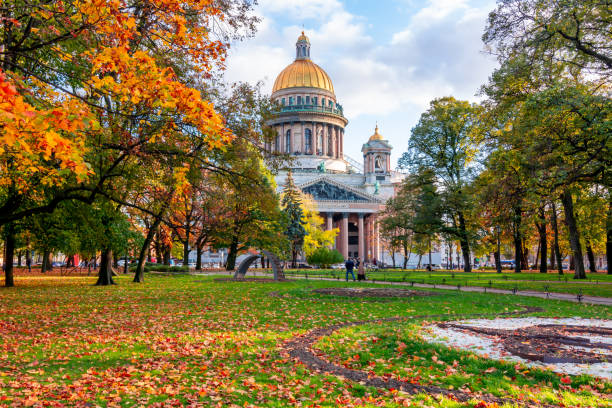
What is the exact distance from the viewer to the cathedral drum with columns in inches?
3541

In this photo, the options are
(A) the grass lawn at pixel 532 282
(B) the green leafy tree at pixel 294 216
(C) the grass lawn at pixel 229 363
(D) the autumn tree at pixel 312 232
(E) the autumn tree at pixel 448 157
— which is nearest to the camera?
(C) the grass lawn at pixel 229 363

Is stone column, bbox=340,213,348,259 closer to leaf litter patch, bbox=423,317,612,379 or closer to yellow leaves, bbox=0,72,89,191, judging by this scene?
leaf litter patch, bbox=423,317,612,379

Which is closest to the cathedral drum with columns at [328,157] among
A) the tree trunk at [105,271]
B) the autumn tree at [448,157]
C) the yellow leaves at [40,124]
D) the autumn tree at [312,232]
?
the autumn tree at [312,232]

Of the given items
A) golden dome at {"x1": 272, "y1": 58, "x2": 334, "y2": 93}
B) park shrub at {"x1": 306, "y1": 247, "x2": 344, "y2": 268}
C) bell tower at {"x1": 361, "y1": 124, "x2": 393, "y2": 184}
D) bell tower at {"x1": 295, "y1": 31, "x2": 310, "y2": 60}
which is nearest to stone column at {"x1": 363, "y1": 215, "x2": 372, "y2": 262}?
bell tower at {"x1": 361, "y1": 124, "x2": 393, "y2": 184}

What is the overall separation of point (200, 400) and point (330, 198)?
8307 centimetres

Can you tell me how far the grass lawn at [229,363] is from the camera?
6.37m

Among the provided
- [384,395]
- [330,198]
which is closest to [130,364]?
[384,395]

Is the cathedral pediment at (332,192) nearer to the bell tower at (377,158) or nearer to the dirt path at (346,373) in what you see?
the bell tower at (377,158)

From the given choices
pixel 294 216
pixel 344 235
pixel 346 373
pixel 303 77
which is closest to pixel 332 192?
pixel 344 235

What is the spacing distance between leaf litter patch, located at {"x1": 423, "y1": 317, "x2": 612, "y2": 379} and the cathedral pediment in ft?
247

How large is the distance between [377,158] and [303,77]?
88.5ft

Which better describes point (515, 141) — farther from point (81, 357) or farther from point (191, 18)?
point (81, 357)

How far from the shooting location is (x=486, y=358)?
Result: 8227 millimetres

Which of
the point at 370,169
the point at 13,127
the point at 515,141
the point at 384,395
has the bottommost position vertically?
the point at 384,395
